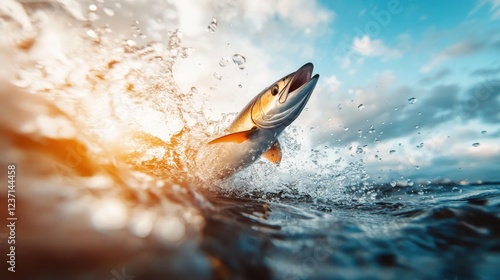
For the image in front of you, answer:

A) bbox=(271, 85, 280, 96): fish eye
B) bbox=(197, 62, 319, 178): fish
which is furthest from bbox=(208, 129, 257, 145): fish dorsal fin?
bbox=(271, 85, 280, 96): fish eye

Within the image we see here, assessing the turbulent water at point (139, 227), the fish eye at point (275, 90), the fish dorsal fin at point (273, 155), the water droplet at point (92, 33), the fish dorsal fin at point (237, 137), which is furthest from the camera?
the fish dorsal fin at point (273, 155)

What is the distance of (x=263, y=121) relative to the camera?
15.4 ft

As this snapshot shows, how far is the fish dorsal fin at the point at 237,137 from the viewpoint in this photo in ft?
13.9

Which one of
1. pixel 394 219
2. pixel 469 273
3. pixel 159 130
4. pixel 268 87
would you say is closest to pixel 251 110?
pixel 268 87

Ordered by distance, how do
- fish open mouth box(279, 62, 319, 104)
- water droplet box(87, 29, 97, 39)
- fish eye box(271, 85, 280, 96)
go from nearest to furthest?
water droplet box(87, 29, 97, 39)
fish open mouth box(279, 62, 319, 104)
fish eye box(271, 85, 280, 96)

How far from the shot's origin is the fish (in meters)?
4.57

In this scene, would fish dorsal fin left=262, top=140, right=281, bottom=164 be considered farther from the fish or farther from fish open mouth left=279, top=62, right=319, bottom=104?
fish open mouth left=279, top=62, right=319, bottom=104

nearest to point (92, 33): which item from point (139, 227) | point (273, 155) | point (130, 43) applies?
point (130, 43)

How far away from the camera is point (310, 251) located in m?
1.72

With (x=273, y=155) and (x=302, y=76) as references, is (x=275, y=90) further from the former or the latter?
(x=273, y=155)

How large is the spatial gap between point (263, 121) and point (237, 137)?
0.64 m

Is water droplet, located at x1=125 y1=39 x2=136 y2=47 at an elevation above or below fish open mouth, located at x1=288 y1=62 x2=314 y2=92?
above

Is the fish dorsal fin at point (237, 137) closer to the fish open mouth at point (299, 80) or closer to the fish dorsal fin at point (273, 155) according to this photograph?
the fish dorsal fin at point (273, 155)

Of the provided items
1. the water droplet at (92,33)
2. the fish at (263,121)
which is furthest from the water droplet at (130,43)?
the fish at (263,121)
